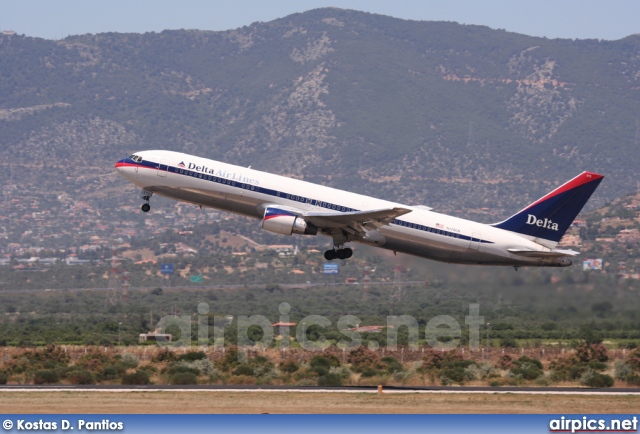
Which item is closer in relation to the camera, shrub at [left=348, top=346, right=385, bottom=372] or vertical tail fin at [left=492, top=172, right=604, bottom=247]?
vertical tail fin at [left=492, top=172, right=604, bottom=247]

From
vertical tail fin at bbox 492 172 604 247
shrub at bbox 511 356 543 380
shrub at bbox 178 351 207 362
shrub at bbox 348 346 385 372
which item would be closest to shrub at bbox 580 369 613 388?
shrub at bbox 511 356 543 380

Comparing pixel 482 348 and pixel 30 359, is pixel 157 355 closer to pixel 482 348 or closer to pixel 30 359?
pixel 30 359

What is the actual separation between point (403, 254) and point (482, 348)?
1744cm

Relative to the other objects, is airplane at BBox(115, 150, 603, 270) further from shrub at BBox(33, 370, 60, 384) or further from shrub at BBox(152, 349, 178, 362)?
shrub at BBox(152, 349, 178, 362)

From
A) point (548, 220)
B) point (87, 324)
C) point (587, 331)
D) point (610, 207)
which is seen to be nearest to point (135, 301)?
point (87, 324)

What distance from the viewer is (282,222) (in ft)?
194

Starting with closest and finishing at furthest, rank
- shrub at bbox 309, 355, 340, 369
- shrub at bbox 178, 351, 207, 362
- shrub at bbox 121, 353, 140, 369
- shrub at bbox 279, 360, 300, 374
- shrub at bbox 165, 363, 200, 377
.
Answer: shrub at bbox 165, 363, 200, 377
shrub at bbox 279, 360, 300, 374
shrub at bbox 309, 355, 340, 369
shrub at bbox 121, 353, 140, 369
shrub at bbox 178, 351, 207, 362

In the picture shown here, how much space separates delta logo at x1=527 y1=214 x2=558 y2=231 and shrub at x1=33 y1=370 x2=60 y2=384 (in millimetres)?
28038

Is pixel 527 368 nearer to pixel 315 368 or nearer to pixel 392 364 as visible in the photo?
pixel 392 364

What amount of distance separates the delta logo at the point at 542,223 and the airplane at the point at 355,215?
0.06 m

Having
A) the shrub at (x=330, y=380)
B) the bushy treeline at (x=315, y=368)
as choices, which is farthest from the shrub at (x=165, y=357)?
the shrub at (x=330, y=380)

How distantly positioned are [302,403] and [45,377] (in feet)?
58.8

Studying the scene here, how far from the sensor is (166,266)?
16500 cm

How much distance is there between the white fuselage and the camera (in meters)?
60.0
